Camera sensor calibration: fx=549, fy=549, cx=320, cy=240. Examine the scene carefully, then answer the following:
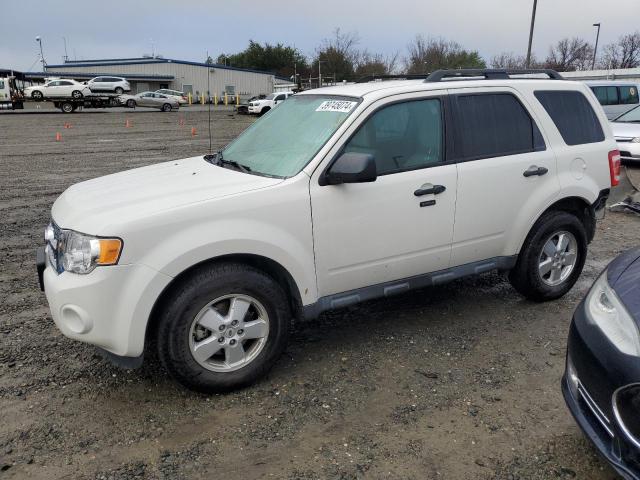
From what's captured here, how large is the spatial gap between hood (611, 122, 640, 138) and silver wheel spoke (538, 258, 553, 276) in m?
8.24

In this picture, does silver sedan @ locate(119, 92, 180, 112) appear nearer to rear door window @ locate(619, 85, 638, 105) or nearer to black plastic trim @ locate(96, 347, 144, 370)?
rear door window @ locate(619, 85, 638, 105)

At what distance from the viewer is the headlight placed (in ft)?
7.68

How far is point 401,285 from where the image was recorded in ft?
13.0

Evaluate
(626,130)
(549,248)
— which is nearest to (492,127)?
(549,248)

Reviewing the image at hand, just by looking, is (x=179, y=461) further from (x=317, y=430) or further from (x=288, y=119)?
(x=288, y=119)

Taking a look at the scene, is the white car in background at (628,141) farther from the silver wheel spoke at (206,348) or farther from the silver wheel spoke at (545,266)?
the silver wheel spoke at (206,348)

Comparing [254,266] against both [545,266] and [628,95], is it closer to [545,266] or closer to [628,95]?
[545,266]

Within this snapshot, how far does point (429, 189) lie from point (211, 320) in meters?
1.74

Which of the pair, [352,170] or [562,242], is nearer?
[352,170]

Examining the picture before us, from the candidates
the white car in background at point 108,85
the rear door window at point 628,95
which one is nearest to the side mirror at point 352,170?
the rear door window at point 628,95

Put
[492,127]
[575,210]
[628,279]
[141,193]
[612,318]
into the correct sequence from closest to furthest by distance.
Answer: [612,318], [628,279], [141,193], [492,127], [575,210]

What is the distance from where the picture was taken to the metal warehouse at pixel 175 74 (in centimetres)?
6625

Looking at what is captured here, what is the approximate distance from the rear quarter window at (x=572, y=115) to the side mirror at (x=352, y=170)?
79.2 inches

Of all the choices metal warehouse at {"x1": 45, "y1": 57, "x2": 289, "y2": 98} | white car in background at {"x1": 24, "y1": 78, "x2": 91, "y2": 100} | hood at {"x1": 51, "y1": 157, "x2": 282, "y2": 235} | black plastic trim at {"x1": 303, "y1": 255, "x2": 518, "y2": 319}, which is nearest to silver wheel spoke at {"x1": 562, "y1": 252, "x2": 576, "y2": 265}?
black plastic trim at {"x1": 303, "y1": 255, "x2": 518, "y2": 319}
